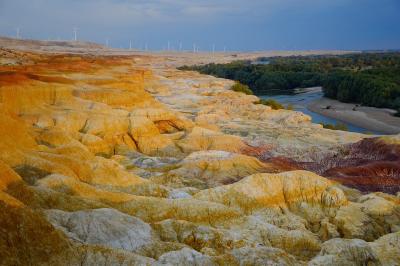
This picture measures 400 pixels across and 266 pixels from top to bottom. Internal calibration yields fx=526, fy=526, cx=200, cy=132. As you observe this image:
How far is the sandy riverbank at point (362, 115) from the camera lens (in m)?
102

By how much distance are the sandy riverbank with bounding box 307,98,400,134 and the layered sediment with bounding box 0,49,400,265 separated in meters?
A: 35.5

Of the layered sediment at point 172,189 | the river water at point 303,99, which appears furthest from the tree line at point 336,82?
the layered sediment at point 172,189

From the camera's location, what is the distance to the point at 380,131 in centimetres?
9881

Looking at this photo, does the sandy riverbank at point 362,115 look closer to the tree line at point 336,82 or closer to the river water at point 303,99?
the river water at point 303,99

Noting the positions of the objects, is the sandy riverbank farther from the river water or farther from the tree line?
the tree line

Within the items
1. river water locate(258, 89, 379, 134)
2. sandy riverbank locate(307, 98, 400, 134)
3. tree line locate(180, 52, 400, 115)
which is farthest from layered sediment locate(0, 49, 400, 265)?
tree line locate(180, 52, 400, 115)

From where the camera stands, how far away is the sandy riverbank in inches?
4028

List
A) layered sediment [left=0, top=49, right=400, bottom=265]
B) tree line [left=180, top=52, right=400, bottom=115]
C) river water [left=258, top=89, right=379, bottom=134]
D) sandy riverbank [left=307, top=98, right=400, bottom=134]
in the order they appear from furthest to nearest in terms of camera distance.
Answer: tree line [left=180, top=52, right=400, bottom=115] → river water [left=258, top=89, right=379, bottom=134] → sandy riverbank [left=307, top=98, right=400, bottom=134] → layered sediment [left=0, top=49, right=400, bottom=265]

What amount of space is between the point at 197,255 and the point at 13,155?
15.9 meters

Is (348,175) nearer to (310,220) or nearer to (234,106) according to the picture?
(310,220)

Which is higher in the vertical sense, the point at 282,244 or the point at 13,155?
the point at 13,155

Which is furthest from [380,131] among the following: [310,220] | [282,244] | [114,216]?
[114,216]

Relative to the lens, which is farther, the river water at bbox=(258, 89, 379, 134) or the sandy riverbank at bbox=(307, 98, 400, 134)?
the river water at bbox=(258, 89, 379, 134)

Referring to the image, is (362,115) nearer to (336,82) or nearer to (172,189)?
(336,82)
